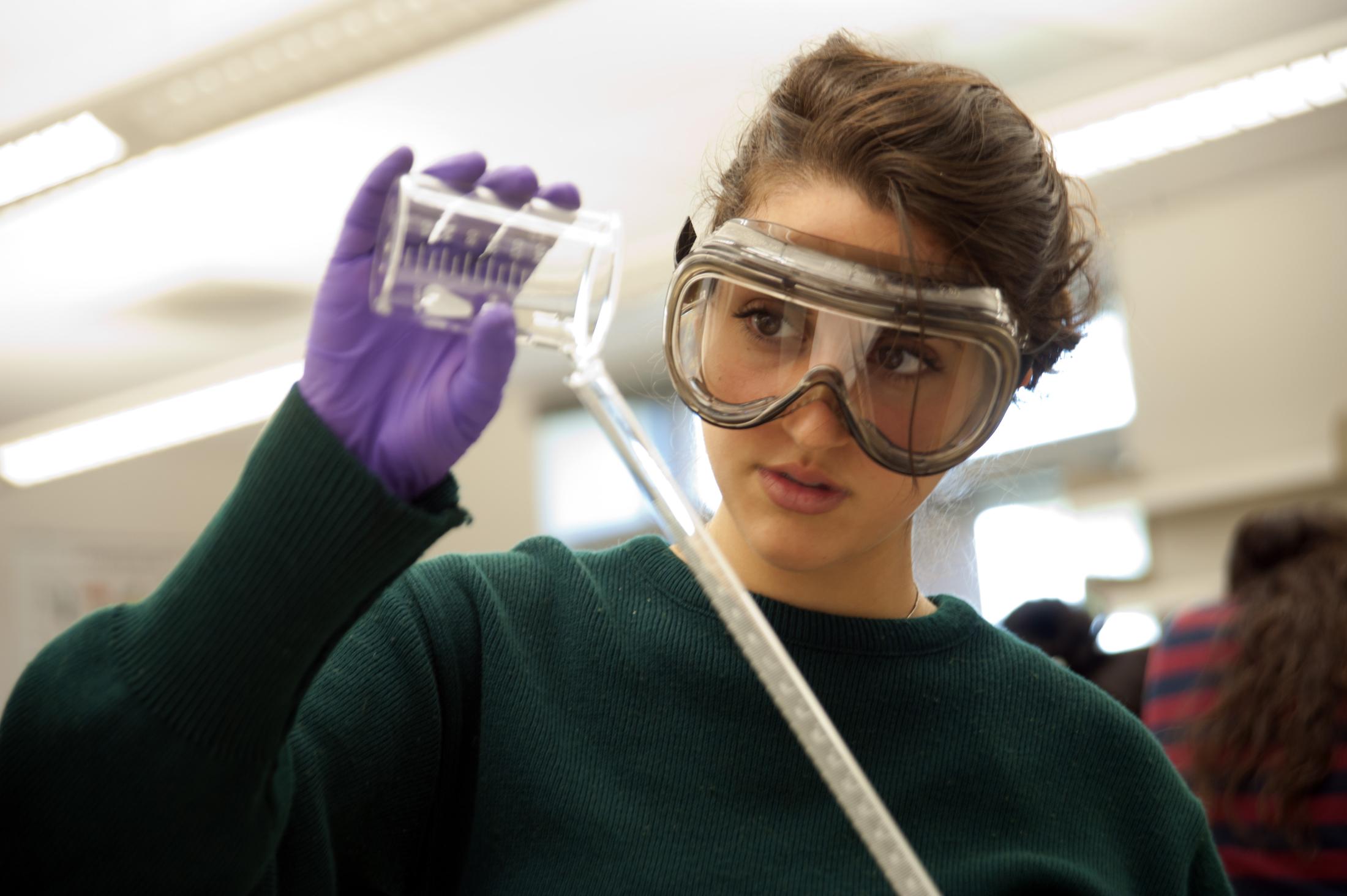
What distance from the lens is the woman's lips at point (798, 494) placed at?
1.12 m

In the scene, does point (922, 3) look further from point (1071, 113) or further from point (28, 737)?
point (28, 737)


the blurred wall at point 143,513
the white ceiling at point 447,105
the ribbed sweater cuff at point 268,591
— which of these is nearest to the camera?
the ribbed sweater cuff at point 268,591

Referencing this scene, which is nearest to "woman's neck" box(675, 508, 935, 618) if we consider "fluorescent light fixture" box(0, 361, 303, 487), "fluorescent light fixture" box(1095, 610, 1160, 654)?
"fluorescent light fixture" box(1095, 610, 1160, 654)

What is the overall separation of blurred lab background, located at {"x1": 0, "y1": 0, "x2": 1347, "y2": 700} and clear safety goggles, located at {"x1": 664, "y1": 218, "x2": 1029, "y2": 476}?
5.98 ft

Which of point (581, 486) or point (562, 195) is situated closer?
point (562, 195)

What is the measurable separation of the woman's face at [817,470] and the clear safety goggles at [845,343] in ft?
0.05

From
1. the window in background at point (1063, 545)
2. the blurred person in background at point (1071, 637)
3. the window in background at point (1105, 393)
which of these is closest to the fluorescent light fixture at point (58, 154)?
the blurred person in background at point (1071, 637)

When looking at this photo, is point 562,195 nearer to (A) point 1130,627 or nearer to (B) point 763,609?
(B) point 763,609

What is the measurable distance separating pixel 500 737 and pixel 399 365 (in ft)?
1.27

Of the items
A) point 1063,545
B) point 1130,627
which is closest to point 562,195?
point 1130,627

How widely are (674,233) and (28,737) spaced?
5.09 m

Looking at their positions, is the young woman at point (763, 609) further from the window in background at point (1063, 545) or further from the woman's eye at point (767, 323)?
the window in background at point (1063, 545)

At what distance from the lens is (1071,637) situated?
2738 millimetres

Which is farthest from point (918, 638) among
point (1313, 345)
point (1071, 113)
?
point (1313, 345)
